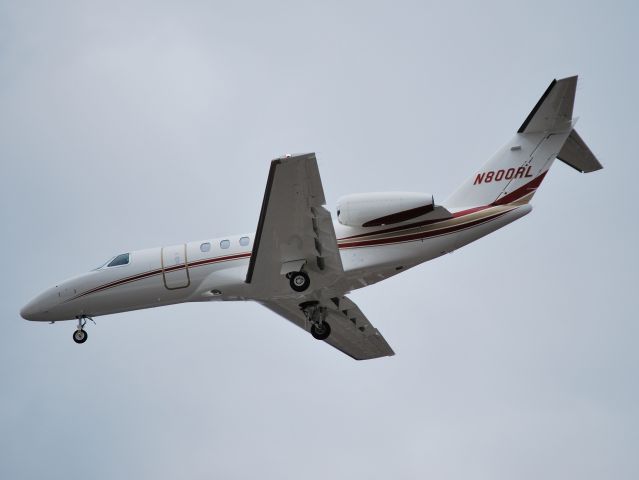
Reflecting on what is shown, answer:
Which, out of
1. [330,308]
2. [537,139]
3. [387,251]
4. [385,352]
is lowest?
[385,352]

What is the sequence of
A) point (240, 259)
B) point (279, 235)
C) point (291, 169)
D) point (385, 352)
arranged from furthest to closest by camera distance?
point (385, 352) → point (240, 259) → point (279, 235) → point (291, 169)

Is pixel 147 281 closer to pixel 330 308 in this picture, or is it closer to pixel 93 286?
pixel 93 286

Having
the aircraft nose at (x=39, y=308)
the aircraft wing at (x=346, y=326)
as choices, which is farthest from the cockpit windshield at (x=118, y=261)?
the aircraft wing at (x=346, y=326)

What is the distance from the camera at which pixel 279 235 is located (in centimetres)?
2209

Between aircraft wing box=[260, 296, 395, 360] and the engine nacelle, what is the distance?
3.01 meters

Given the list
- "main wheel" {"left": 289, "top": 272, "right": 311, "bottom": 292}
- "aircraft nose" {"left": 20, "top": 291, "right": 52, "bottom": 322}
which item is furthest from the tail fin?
"aircraft nose" {"left": 20, "top": 291, "right": 52, "bottom": 322}

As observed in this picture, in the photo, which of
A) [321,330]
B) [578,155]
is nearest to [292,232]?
[321,330]

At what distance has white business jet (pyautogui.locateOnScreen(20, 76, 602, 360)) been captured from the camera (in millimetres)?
21734

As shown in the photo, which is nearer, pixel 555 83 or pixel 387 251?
pixel 555 83

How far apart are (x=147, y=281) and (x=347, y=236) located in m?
5.46

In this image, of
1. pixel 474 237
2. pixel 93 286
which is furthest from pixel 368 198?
pixel 93 286

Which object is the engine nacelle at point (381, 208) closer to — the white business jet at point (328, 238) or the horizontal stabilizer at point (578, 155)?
the white business jet at point (328, 238)

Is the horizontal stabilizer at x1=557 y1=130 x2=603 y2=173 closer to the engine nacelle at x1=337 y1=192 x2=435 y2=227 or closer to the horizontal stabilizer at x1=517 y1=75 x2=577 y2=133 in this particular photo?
the horizontal stabilizer at x1=517 y1=75 x2=577 y2=133

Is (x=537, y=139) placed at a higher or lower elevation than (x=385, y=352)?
higher
